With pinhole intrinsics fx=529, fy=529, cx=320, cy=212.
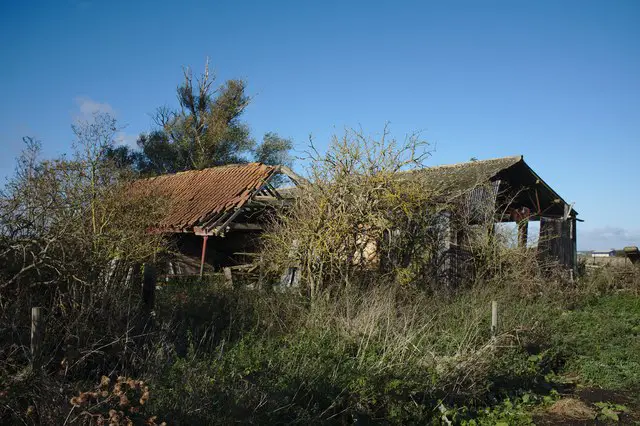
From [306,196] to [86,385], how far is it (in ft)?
22.0

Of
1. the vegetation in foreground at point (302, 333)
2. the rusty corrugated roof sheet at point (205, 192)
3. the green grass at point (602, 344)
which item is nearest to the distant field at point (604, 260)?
the green grass at point (602, 344)

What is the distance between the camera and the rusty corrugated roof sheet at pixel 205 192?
16141 millimetres

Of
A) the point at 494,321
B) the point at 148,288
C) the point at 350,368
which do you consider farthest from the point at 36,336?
the point at 494,321

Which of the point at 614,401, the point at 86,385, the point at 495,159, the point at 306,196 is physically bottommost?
the point at 614,401

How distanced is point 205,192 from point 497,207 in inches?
390

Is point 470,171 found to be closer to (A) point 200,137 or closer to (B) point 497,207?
(B) point 497,207

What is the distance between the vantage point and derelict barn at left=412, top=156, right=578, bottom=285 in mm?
13328

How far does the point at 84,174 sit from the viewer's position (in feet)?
37.8

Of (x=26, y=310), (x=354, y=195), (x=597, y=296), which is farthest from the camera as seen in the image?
(x=597, y=296)

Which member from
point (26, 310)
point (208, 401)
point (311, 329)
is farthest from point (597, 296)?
point (26, 310)

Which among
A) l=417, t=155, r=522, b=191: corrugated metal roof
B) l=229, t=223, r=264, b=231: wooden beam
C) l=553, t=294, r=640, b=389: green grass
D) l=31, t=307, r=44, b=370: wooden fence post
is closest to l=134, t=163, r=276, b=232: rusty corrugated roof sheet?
l=229, t=223, r=264, b=231: wooden beam

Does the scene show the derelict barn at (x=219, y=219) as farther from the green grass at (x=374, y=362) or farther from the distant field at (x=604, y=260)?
the distant field at (x=604, y=260)

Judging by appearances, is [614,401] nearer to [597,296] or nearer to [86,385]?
[86,385]

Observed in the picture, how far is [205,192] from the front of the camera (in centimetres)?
1889
